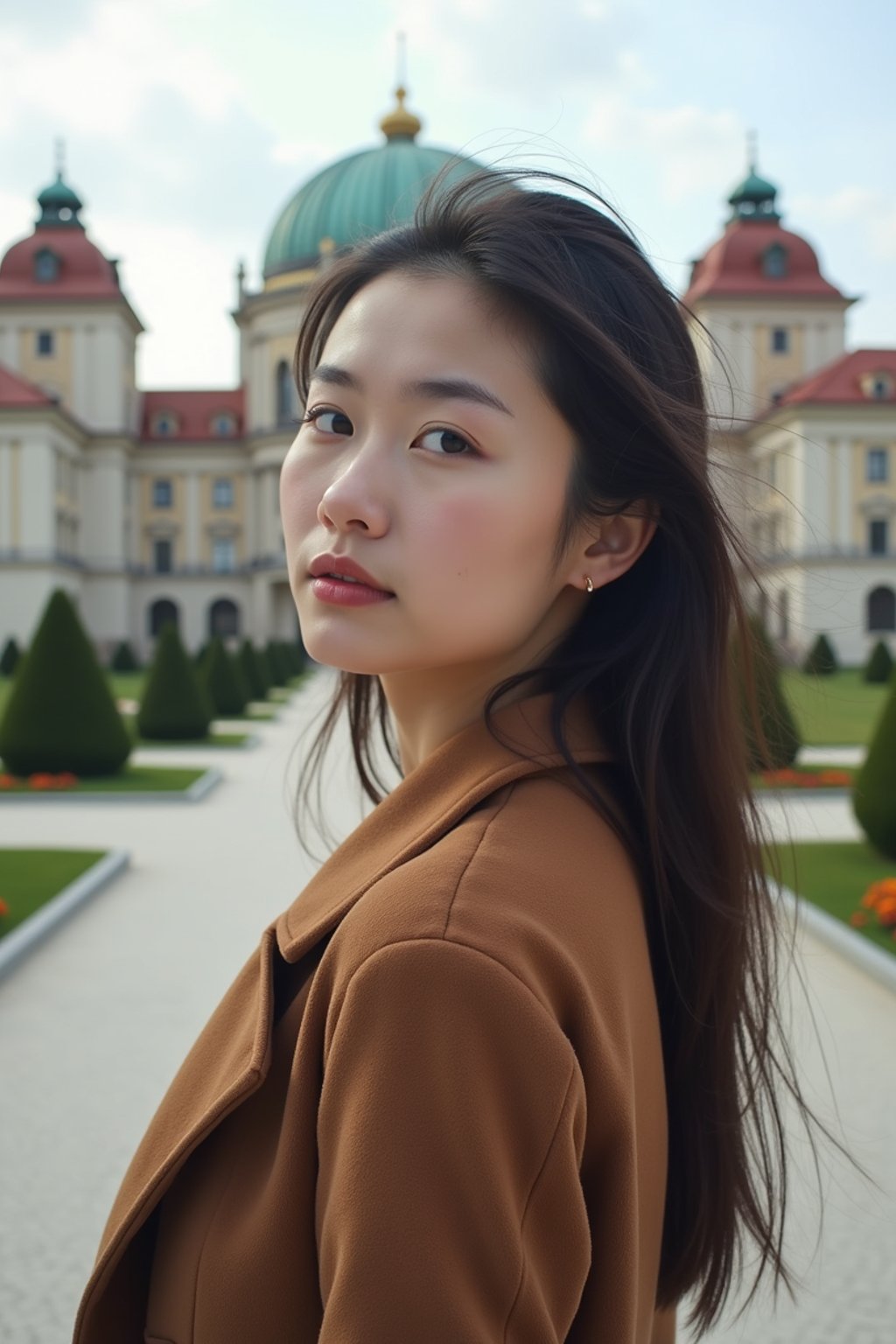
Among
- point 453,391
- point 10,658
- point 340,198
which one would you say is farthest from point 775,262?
point 453,391

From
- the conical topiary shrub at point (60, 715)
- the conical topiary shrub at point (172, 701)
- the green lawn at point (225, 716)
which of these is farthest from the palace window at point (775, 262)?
the conical topiary shrub at point (60, 715)

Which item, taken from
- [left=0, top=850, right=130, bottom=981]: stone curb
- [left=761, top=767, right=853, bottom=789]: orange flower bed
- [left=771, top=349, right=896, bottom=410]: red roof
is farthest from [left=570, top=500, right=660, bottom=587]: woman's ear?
[left=771, top=349, right=896, bottom=410]: red roof

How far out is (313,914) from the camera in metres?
1.19

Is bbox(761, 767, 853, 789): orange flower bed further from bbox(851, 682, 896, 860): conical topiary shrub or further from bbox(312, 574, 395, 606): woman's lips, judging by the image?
bbox(312, 574, 395, 606): woman's lips

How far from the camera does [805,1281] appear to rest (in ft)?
11.2

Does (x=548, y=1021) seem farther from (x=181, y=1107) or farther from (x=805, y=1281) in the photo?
(x=805, y=1281)

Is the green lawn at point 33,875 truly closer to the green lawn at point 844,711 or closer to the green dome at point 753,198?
the green lawn at point 844,711

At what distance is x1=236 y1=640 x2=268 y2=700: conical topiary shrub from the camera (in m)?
26.7

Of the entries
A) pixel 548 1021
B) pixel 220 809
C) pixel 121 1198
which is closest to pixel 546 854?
pixel 548 1021

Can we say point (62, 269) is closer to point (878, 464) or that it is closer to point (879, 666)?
point (878, 464)

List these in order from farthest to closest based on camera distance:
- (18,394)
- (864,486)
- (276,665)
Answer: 1. (18,394)
2. (864,486)
3. (276,665)

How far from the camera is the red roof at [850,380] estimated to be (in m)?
40.8

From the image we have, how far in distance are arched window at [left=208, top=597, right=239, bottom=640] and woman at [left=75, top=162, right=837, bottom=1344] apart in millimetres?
51430

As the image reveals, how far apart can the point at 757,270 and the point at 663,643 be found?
50.4 metres
